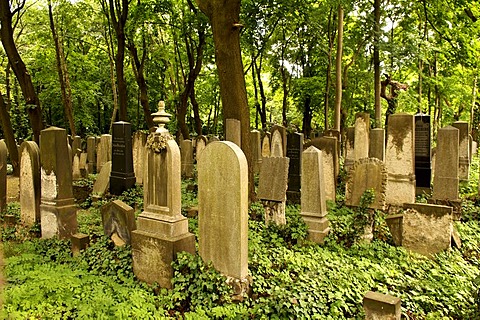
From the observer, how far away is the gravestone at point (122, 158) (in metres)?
9.97

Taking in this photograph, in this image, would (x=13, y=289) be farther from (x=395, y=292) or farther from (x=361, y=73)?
(x=361, y=73)

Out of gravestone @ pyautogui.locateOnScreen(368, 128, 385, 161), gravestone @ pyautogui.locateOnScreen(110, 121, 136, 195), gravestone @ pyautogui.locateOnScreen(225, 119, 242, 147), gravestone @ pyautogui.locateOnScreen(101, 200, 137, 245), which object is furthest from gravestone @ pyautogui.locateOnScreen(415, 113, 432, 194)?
gravestone @ pyautogui.locateOnScreen(110, 121, 136, 195)

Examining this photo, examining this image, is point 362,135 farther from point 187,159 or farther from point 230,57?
point 187,159

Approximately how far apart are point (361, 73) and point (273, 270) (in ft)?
55.4

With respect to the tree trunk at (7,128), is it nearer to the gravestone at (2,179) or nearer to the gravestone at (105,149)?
the gravestone at (105,149)

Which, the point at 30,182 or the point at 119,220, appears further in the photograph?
the point at 30,182

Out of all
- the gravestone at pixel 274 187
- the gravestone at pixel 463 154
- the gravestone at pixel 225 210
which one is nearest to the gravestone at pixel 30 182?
the gravestone at pixel 225 210

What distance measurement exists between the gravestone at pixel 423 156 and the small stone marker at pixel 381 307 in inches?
236

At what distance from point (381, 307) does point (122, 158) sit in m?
8.14

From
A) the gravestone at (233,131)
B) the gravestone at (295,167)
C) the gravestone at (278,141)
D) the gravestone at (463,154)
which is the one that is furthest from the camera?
the gravestone at (463,154)

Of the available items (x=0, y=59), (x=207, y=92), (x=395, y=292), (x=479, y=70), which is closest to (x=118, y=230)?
(x=395, y=292)

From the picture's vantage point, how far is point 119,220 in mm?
5488

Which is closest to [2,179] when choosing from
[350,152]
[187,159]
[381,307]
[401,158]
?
[187,159]

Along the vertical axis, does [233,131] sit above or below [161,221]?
above
